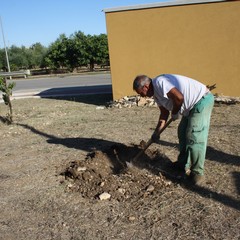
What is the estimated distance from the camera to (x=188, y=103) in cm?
352

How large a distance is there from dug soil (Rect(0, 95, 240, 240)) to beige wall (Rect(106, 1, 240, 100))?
10.5ft

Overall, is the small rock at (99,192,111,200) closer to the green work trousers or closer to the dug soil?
the dug soil

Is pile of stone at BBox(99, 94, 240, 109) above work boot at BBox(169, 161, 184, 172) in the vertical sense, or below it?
above

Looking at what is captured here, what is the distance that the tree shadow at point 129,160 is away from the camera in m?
3.64

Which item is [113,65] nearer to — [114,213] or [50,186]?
[50,186]

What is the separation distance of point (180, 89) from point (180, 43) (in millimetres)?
6606

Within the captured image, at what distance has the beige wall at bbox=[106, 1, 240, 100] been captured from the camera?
9.30 m

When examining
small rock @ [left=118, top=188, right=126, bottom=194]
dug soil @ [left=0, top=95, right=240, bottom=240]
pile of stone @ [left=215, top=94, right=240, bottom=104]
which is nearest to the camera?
dug soil @ [left=0, top=95, right=240, bottom=240]

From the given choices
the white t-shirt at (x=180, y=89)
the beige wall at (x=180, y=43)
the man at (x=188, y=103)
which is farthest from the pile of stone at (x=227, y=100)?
the white t-shirt at (x=180, y=89)

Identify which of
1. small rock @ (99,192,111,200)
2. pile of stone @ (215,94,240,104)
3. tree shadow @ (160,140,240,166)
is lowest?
tree shadow @ (160,140,240,166)

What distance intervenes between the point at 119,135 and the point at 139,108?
10.3ft

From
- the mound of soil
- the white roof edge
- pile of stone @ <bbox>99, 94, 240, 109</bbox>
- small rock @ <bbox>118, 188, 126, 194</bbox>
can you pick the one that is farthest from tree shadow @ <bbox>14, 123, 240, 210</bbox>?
the white roof edge

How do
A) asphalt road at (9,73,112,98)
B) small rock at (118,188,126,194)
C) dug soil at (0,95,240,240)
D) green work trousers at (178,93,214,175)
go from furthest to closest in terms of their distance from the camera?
asphalt road at (9,73,112,98) → small rock at (118,188,126,194) → green work trousers at (178,93,214,175) → dug soil at (0,95,240,240)

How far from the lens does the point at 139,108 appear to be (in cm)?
945
